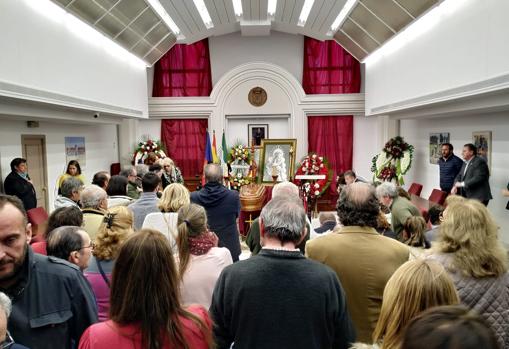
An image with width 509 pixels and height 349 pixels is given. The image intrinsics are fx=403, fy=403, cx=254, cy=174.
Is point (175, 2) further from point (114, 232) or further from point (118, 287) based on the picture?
point (118, 287)

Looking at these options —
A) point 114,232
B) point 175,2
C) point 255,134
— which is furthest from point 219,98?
point 114,232

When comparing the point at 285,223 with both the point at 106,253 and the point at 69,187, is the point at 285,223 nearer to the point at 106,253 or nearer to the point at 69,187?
the point at 106,253

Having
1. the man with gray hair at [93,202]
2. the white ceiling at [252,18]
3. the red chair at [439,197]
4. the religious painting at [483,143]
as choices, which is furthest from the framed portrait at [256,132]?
the man with gray hair at [93,202]

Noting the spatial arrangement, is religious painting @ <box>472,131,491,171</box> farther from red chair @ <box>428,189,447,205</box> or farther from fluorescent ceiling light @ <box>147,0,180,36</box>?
fluorescent ceiling light @ <box>147,0,180,36</box>

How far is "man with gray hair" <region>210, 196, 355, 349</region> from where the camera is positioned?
1.69 meters

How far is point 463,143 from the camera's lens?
8.33m

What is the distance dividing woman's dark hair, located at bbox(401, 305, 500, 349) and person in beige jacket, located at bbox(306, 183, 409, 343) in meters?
1.21

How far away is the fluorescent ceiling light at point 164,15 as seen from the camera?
8.80 meters

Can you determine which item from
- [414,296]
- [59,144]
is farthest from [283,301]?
[59,144]

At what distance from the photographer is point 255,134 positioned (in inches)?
520

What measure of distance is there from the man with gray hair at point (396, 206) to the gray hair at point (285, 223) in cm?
239

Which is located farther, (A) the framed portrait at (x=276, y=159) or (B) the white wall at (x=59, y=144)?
(A) the framed portrait at (x=276, y=159)

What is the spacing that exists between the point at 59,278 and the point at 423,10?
7199 millimetres

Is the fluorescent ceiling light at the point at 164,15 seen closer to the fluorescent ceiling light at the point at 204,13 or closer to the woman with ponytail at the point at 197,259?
the fluorescent ceiling light at the point at 204,13
